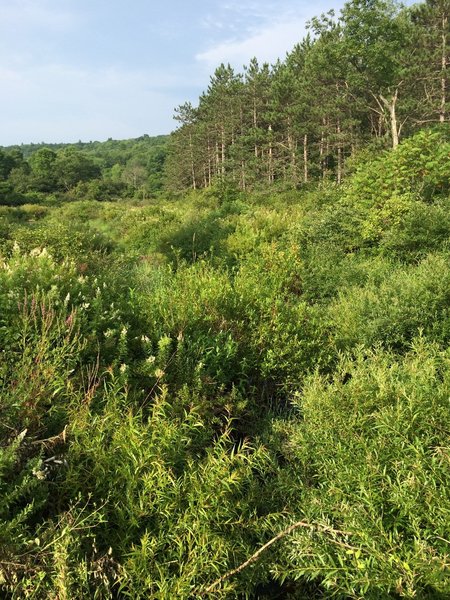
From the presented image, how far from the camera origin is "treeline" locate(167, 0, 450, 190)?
2353 cm

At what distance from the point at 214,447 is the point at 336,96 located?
104ft

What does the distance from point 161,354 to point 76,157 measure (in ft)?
258

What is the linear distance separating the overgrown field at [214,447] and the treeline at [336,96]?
2267cm

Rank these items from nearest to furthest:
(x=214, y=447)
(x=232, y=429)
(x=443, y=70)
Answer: (x=232, y=429)
(x=214, y=447)
(x=443, y=70)

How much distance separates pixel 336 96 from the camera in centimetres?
2908

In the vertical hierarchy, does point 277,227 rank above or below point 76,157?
below

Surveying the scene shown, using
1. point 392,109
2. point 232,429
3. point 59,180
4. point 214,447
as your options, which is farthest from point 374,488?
point 59,180

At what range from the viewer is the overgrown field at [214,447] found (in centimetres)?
197

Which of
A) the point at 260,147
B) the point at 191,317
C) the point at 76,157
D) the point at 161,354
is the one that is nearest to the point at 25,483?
the point at 161,354

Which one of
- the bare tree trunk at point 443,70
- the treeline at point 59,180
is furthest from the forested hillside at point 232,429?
the treeline at point 59,180

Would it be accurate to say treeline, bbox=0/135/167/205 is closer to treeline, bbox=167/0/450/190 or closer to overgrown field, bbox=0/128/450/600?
treeline, bbox=167/0/450/190

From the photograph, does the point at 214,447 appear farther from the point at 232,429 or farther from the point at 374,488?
the point at 374,488

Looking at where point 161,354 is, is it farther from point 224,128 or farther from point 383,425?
point 224,128

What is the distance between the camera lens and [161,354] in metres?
3.58
